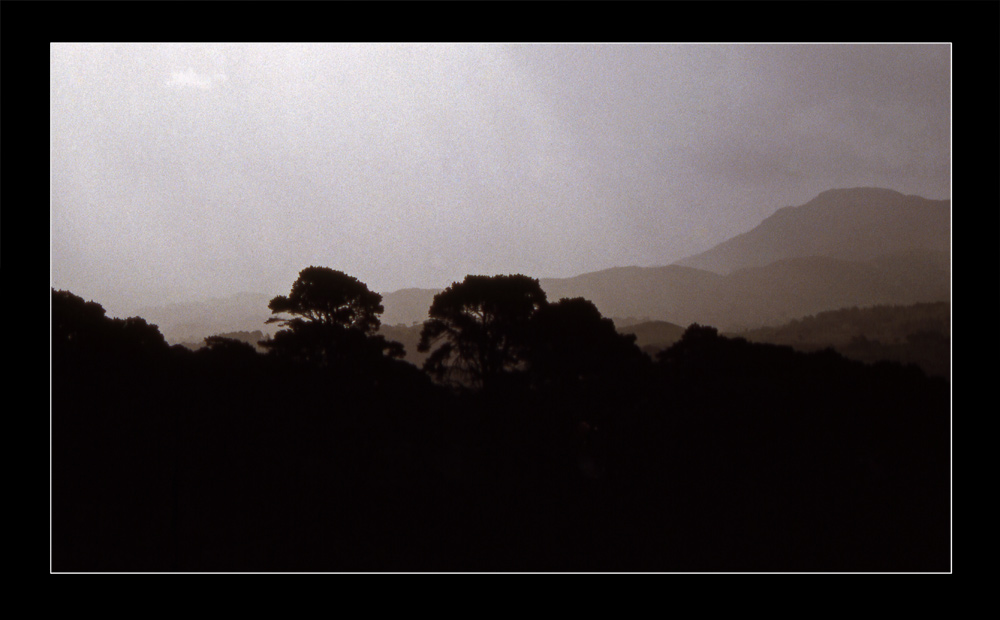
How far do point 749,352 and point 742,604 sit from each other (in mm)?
1750

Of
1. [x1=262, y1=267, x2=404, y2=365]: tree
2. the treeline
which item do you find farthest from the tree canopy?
the treeline

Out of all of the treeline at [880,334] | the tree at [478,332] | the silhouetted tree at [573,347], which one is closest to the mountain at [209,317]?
the tree at [478,332]

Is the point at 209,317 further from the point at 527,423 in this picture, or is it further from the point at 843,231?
the point at 843,231

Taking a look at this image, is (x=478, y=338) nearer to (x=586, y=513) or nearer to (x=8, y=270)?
(x=586, y=513)

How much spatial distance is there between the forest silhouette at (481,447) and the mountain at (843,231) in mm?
769

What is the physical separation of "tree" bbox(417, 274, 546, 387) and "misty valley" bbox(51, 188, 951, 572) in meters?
0.02

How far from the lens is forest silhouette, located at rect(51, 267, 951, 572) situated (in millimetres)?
2926

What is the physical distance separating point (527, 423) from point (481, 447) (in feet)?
1.31

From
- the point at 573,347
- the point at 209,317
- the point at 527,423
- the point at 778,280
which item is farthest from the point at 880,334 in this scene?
the point at 209,317

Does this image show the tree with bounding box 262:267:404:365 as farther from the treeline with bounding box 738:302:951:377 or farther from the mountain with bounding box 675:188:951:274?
the treeline with bounding box 738:302:951:377

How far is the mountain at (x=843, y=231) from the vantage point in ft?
10.1

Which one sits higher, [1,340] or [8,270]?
[8,270]
